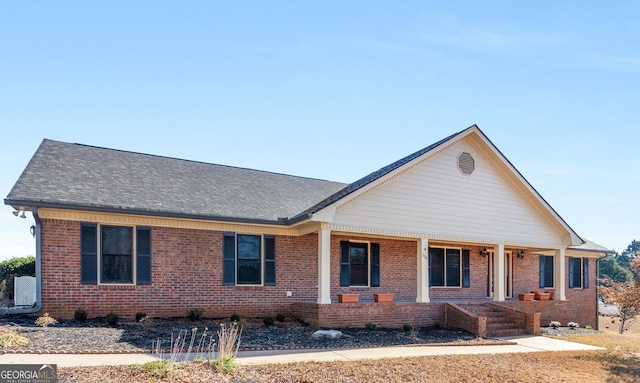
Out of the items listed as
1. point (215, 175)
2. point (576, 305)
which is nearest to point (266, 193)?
point (215, 175)

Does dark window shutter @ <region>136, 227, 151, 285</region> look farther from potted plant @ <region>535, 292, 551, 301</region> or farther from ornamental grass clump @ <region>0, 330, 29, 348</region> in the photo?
potted plant @ <region>535, 292, 551, 301</region>

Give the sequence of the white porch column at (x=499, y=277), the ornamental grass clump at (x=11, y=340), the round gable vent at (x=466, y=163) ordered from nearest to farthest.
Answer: the ornamental grass clump at (x=11, y=340), the round gable vent at (x=466, y=163), the white porch column at (x=499, y=277)

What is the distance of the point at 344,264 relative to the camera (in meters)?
18.1

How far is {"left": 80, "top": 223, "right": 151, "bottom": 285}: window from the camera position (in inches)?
539

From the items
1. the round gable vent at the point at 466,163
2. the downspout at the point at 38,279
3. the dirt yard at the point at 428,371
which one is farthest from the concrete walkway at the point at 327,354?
the round gable vent at the point at 466,163

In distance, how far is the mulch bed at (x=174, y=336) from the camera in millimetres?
10086

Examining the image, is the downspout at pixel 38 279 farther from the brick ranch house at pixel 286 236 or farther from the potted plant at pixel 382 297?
the potted plant at pixel 382 297

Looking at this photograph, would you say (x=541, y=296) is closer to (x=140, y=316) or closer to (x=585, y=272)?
(x=585, y=272)

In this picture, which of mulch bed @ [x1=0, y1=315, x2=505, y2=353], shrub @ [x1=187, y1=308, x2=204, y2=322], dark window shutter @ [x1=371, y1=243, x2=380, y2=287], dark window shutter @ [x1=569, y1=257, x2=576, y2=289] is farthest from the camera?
dark window shutter @ [x1=569, y1=257, x2=576, y2=289]

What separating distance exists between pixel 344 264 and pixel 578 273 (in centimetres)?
1359

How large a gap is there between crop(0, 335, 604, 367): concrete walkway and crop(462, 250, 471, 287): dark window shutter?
5125 mm

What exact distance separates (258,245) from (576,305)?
16.3 meters

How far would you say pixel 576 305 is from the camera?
24.0m

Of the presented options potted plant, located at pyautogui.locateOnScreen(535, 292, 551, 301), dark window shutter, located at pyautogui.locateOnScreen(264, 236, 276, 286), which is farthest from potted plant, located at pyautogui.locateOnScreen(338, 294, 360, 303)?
potted plant, located at pyautogui.locateOnScreen(535, 292, 551, 301)
